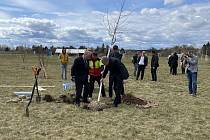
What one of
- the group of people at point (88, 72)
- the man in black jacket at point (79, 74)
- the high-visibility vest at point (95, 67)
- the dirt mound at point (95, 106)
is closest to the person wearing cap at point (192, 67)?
the group of people at point (88, 72)

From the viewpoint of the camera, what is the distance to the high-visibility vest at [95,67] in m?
15.2

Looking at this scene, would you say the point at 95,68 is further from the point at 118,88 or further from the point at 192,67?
the point at 192,67

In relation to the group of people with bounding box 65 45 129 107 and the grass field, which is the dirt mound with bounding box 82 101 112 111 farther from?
the group of people with bounding box 65 45 129 107

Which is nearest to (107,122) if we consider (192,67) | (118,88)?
(118,88)

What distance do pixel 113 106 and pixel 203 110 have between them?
2814mm

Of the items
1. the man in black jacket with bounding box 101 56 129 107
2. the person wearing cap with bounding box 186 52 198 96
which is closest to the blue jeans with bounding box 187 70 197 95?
the person wearing cap with bounding box 186 52 198 96

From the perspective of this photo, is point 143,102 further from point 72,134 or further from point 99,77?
point 72,134

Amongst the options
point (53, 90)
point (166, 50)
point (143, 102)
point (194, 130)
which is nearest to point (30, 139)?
point (194, 130)

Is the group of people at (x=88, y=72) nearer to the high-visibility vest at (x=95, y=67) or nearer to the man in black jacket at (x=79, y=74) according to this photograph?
the man in black jacket at (x=79, y=74)

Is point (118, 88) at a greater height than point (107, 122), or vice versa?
point (118, 88)

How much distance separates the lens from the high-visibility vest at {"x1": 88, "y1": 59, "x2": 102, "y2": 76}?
49.9ft

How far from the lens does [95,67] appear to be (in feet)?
50.1

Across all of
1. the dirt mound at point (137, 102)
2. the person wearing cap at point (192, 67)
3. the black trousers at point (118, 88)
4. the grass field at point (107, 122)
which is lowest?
the grass field at point (107, 122)

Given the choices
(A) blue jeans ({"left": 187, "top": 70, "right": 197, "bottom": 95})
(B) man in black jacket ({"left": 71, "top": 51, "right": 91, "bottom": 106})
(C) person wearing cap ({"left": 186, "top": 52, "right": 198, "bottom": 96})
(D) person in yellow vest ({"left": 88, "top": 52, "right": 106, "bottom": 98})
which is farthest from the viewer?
(A) blue jeans ({"left": 187, "top": 70, "right": 197, "bottom": 95})
